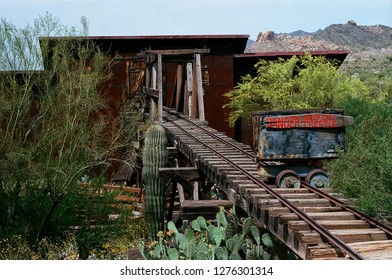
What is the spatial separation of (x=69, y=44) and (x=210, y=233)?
10720 mm

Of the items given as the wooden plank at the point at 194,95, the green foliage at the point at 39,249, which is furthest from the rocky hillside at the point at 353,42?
the green foliage at the point at 39,249

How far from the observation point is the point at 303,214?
28.5 ft

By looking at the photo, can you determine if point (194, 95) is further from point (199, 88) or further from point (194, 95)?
point (199, 88)

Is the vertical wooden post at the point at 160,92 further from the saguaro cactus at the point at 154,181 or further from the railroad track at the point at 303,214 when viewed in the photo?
the railroad track at the point at 303,214

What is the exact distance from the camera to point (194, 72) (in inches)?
825

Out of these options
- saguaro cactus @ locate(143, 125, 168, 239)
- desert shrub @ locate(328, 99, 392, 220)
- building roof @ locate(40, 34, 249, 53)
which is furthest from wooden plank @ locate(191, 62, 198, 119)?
desert shrub @ locate(328, 99, 392, 220)

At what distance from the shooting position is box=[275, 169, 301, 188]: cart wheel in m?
10.8

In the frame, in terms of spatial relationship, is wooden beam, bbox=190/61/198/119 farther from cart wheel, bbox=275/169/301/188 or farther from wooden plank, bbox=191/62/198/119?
cart wheel, bbox=275/169/301/188

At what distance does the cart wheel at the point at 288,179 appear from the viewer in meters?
10.8

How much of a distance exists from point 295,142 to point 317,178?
0.72m

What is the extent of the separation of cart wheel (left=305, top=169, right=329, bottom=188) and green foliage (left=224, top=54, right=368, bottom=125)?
13.7 m

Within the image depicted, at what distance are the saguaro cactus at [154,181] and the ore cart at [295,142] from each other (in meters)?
5.50

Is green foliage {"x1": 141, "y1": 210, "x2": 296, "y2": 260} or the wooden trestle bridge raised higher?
the wooden trestle bridge
